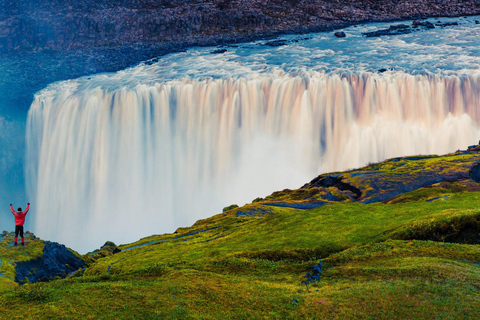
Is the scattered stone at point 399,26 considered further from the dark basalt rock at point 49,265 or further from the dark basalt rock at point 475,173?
the dark basalt rock at point 49,265

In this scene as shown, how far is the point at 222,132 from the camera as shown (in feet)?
209

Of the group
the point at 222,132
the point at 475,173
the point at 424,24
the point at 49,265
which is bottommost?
the point at 49,265

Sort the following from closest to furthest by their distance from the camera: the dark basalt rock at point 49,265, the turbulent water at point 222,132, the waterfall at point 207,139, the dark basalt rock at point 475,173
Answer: the dark basalt rock at point 49,265 < the dark basalt rock at point 475,173 < the waterfall at point 207,139 < the turbulent water at point 222,132

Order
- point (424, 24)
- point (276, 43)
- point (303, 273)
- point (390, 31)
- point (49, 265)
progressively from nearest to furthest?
point (303, 273), point (49, 265), point (276, 43), point (390, 31), point (424, 24)

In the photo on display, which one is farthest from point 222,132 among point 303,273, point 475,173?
point 303,273

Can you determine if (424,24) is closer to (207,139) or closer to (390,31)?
(390,31)

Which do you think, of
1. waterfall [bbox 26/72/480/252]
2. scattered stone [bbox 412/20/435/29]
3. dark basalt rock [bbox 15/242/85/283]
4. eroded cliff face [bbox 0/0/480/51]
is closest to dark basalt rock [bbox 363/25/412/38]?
scattered stone [bbox 412/20/435/29]

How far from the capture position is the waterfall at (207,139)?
58312 millimetres

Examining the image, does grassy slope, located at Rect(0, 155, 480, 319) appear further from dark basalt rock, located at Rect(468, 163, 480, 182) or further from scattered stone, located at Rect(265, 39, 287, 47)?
scattered stone, located at Rect(265, 39, 287, 47)

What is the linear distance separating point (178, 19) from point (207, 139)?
4216 centimetres

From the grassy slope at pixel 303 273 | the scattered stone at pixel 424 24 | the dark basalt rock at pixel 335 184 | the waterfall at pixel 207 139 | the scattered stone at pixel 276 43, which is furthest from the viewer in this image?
the scattered stone at pixel 424 24

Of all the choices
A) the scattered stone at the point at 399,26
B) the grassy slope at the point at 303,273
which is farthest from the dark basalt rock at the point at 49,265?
the scattered stone at the point at 399,26

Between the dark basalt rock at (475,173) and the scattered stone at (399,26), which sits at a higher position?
the scattered stone at (399,26)

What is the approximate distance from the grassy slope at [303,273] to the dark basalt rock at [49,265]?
8.04ft
